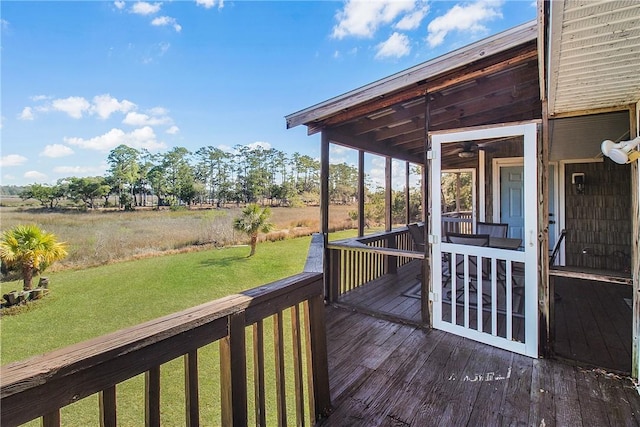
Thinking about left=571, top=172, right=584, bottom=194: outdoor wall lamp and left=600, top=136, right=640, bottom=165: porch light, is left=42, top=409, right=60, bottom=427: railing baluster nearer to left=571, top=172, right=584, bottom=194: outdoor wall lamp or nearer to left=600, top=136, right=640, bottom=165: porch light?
left=600, top=136, right=640, bottom=165: porch light

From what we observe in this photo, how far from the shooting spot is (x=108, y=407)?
0.91 m

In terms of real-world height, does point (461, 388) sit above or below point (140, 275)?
above

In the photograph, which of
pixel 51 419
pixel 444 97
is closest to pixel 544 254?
pixel 444 97

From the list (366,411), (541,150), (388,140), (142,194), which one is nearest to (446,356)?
(366,411)

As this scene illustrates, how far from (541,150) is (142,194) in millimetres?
18195

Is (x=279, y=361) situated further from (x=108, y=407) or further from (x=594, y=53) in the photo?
(x=594, y=53)

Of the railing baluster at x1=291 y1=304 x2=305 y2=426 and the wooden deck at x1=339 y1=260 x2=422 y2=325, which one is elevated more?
the railing baluster at x1=291 y1=304 x2=305 y2=426

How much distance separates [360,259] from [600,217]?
4001 millimetres

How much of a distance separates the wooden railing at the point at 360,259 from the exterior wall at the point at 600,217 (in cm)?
284

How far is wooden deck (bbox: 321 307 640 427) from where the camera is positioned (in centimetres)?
192

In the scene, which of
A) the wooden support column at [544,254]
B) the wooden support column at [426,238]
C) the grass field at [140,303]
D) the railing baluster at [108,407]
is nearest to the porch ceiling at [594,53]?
the wooden support column at [544,254]

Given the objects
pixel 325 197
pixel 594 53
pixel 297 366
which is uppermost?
pixel 594 53

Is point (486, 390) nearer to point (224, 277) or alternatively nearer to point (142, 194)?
point (224, 277)

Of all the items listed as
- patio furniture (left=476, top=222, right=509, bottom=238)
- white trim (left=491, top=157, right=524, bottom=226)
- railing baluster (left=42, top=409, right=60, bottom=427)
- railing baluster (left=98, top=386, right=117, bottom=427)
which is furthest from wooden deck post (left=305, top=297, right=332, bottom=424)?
white trim (left=491, top=157, right=524, bottom=226)
